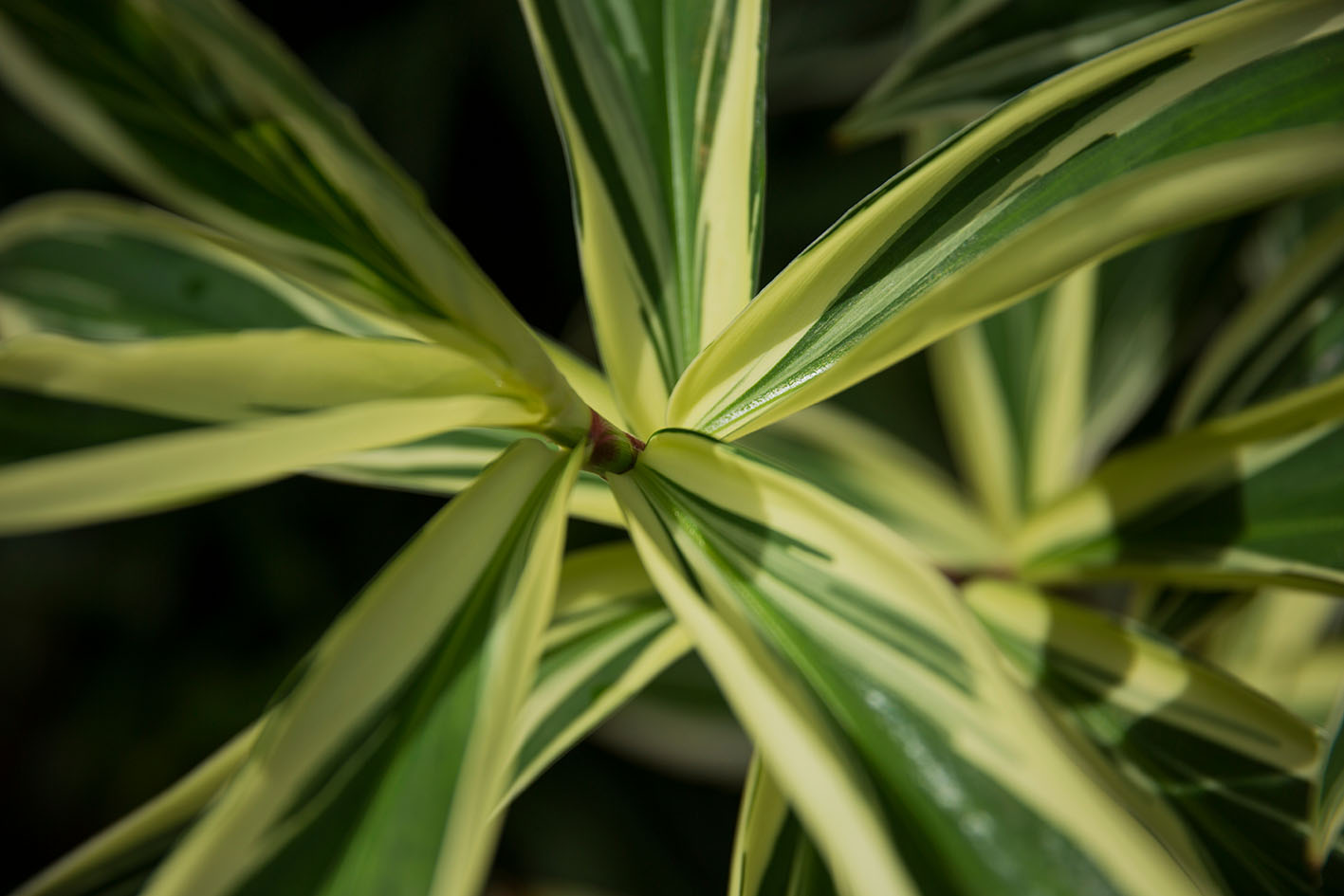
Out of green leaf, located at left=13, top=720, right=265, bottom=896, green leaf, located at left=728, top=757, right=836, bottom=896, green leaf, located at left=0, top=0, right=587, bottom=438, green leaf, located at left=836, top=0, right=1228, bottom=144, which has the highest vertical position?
green leaf, located at left=836, top=0, right=1228, bottom=144

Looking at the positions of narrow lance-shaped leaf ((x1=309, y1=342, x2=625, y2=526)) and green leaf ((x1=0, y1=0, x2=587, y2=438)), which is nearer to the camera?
green leaf ((x1=0, y1=0, x2=587, y2=438))

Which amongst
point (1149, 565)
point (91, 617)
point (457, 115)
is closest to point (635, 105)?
point (1149, 565)

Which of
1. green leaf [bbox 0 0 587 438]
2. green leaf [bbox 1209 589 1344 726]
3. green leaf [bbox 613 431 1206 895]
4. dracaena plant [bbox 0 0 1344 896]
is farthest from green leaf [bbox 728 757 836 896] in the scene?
green leaf [bbox 1209 589 1344 726]

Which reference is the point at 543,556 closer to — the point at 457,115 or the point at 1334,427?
the point at 1334,427

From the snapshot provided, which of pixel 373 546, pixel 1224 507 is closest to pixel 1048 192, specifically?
pixel 1224 507

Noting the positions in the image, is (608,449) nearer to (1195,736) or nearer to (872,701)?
(872,701)

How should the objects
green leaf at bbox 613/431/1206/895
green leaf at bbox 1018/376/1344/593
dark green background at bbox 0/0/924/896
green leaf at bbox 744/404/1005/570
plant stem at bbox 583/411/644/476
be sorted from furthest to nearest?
dark green background at bbox 0/0/924/896 < green leaf at bbox 744/404/1005/570 < green leaf at bbox 1018/376/1344/593 < plant stem at bbox 583/411/644/476 < green leaf at bbox 613/431/1206/895

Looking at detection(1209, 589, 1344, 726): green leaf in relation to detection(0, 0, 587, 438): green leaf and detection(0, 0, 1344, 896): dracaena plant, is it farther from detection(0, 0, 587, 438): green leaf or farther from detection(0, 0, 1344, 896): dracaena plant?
detection(0, 0, 587, 438): green leaf
